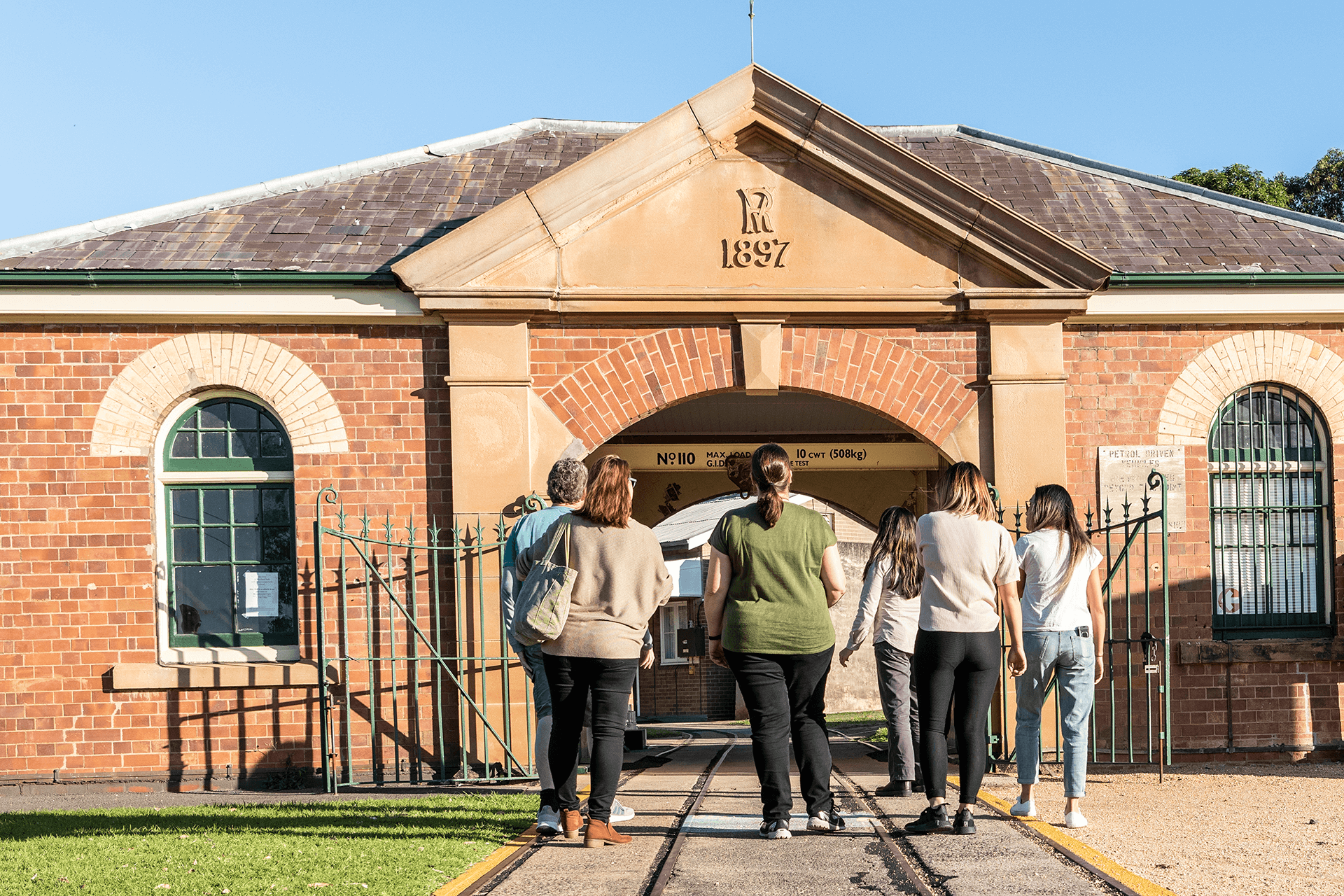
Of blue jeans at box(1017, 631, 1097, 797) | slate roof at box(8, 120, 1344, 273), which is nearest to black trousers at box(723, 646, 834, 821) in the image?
blue jeans at box(1017, 631, 1097, 797)

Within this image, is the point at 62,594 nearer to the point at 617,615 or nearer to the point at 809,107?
the point at 617,615

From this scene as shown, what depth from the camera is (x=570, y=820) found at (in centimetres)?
551

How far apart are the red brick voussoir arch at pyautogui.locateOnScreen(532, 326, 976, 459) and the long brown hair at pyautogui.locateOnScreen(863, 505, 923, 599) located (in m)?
3.01

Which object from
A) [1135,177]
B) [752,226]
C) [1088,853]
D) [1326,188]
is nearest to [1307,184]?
[1326,188]

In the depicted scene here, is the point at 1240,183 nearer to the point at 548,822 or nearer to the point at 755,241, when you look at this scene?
the point at 755,241

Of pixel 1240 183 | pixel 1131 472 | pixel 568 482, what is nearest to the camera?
pixel 568 482

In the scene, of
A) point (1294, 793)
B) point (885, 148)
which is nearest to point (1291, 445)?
point (1294, 793)

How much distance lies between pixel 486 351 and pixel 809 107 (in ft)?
10.0

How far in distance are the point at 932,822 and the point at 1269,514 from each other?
18.7ft

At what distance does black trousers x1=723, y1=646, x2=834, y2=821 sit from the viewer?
5.39 metres

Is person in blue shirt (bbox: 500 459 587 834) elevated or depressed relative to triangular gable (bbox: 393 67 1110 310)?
depressed

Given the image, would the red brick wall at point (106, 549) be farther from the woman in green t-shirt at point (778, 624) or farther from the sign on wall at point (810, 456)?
the woman in green t-shirt at point (778, 624)

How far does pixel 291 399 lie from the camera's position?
29.8 ft

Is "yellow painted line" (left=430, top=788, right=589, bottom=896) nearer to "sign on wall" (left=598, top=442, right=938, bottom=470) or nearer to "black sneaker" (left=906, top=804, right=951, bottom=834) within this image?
"black sneaker" (left=906, top=804, right=951, bottom=834)
